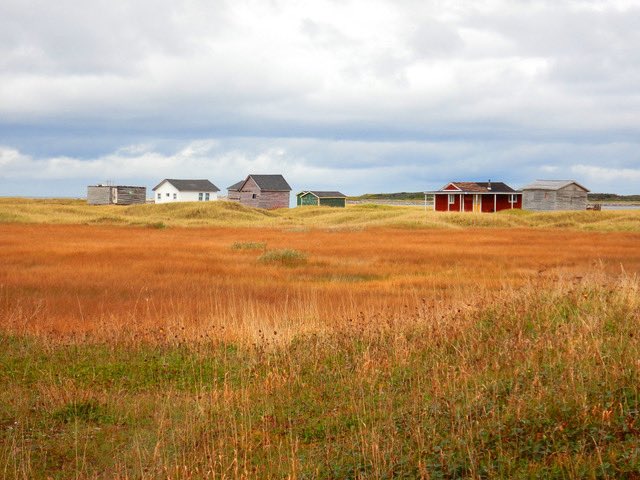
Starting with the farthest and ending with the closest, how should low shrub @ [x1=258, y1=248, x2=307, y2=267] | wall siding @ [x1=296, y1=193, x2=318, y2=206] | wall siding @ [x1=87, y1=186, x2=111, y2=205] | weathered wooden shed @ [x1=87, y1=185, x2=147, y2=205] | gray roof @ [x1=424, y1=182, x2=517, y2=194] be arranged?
wall siding @ [x1=296, y1=193, x2=318, y2=206] → wall siding @ [x1=87, y1=186, x2=111, y2=205] → weathered wooden shed @ [x1=87, y1=185, x2=147, y2=205] → gray roof @ [x1=424, y1=182, x2=517, y2=194] → low shrub @ [x1=258, y1=248, x2=307, y2=267]

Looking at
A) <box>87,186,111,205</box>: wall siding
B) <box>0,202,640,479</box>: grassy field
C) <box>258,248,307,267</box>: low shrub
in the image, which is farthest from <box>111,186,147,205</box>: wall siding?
<box>0,202,640,479</box>: grassy field

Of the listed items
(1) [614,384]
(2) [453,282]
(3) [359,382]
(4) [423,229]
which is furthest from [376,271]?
(4) [423,229]

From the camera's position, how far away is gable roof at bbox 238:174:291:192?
11975 centimetres

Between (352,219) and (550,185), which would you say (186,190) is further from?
(550,185)

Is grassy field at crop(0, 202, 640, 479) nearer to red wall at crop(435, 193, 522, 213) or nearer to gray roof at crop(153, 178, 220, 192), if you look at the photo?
red wall at crop(435, 193, 522, 213)

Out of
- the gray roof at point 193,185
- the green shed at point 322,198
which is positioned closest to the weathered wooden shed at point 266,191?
the gray roof at point 193,185

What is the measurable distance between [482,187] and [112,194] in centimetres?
6480

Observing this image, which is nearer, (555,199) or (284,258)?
(284,258)

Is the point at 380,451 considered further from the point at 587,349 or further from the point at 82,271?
the point at 82,271

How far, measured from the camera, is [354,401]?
31.5 feet

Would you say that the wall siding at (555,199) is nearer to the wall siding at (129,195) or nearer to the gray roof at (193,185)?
the gray roof at (193,185)

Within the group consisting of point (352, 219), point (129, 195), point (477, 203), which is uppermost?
point (129, 195)

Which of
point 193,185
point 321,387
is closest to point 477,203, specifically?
point 193,185

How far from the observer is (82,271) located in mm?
27703
